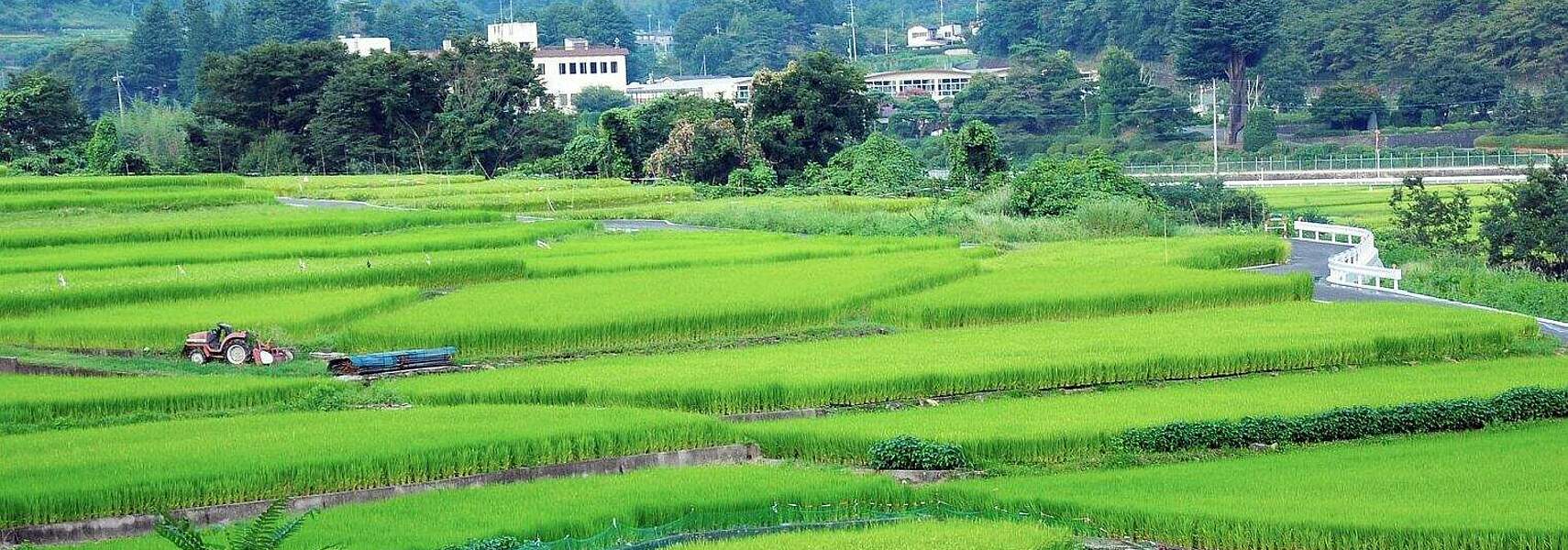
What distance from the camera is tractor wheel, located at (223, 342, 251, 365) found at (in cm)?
2145

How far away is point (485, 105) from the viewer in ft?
190

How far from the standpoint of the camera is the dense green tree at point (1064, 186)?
3928 centimetres

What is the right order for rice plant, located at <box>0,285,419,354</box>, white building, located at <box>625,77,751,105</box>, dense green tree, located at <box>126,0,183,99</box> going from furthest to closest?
white building, located at <box>625,77,751,105</box>
dense green tree, located at <box>126,0,183,99</box>
rice plant, located at <box>0,285,419,354</box>

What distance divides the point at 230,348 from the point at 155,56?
77.4 meters

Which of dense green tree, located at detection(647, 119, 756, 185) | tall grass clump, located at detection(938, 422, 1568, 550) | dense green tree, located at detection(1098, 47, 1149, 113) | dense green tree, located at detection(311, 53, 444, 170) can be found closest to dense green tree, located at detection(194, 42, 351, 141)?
dense green tree, located at detection(311, 53, 444, 170)

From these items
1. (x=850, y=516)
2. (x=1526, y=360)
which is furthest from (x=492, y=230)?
(x=850, y=516)

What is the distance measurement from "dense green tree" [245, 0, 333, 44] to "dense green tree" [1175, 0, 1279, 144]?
1807 inches

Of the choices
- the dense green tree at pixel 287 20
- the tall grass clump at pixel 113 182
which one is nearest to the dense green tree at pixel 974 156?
the tall grass clump at pixel 113 182

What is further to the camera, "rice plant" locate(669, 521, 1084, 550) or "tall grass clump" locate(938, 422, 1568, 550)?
"rice plant" locate(669, 521, 1084, 550)

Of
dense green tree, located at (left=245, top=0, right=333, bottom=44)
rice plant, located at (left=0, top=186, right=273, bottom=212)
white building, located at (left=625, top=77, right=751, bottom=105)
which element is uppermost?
dense green tree, located at (left=245, top=0, right=333, bottom=44)

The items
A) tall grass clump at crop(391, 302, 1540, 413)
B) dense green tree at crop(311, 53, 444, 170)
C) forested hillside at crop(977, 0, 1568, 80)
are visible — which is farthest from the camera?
forested hillside at crop(977, 0, 1568, 80)

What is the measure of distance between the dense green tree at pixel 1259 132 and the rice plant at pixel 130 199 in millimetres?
41327

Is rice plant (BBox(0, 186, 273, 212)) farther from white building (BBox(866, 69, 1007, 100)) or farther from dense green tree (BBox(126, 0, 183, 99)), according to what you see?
white building (BBox(866, 69, 1007, 100))

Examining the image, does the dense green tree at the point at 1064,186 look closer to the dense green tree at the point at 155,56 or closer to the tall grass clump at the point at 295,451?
the tall grass clump at the point at 295,451
